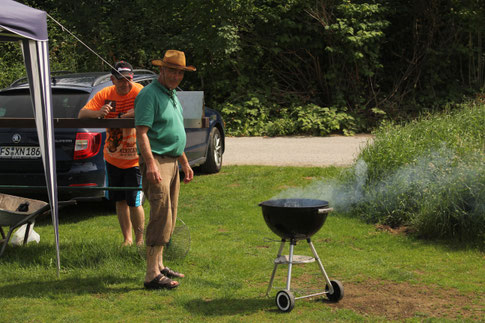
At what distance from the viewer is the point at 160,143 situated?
5422 mm

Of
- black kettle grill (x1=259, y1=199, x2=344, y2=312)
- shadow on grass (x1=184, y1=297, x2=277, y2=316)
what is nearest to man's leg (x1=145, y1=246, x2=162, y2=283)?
shadow on grass (x1=184, y1=297, x2=277, y2=316)

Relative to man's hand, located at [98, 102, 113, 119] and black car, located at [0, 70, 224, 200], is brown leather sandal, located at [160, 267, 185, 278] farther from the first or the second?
black car, located at [0, 70, 224, 200]

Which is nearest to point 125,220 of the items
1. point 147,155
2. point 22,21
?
point 147,155

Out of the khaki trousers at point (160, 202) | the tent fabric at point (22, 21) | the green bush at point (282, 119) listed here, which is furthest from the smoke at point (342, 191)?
the green bush at point (282, 119)

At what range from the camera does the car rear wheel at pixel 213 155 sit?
11078 millimetres

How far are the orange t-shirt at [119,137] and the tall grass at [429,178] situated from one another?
2.94m

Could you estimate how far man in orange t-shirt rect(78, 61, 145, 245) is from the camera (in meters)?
6.48

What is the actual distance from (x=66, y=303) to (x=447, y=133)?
5180 mm

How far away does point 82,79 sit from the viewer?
8.50 m

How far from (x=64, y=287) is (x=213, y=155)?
5.69 metres

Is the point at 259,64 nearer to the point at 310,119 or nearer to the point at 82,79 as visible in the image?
the point at 310,119

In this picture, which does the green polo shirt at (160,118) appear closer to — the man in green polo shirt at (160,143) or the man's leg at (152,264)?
the man in green polo shirt at (160,143)

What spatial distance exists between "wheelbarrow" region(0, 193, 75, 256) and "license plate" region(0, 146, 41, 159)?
105 cm

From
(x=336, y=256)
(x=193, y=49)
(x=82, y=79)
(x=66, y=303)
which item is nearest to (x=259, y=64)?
(x=193, y=49)
